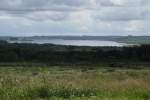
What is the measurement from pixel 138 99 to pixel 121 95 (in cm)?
104

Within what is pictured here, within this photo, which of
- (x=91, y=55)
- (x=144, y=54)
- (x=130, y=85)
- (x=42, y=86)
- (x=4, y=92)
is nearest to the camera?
(x=4, y=92)

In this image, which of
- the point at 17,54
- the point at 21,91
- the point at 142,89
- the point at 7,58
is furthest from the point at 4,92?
the point at 17,54

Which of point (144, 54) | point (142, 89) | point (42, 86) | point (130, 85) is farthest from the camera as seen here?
point (144, 54)

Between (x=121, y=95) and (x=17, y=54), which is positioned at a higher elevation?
(x=121, y=95)

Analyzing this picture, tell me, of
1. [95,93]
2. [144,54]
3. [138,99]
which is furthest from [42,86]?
[144,54]

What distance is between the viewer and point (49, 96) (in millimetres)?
12180

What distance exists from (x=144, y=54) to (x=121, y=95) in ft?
228

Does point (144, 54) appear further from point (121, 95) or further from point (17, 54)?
point (121, 95)

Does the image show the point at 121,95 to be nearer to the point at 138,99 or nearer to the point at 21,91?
the point at 138,99

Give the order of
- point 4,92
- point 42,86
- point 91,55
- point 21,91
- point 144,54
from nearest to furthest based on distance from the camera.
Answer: point 4,92 → point 21,91 → point 42,86 → point 144,54 → point 91,55

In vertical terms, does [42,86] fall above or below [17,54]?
above

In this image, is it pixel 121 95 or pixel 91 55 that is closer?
pixel 121 95

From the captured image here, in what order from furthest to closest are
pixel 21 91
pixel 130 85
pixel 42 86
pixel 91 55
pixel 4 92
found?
pixel 91 55
pixel 130 85
pixel 42 86
pixel 21 91
pixel 4 92

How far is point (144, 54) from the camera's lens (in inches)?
3206
